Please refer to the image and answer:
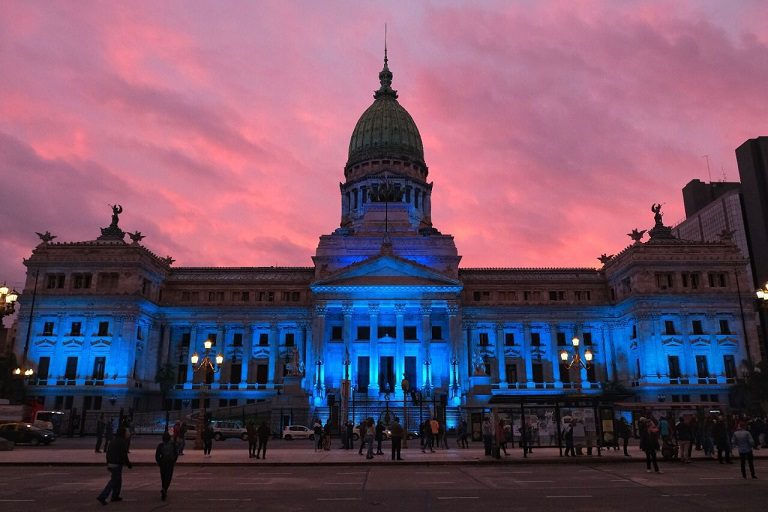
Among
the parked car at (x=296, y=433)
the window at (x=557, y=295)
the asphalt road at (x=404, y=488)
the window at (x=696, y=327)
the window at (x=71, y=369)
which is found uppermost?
the window at (x=557, y=295)

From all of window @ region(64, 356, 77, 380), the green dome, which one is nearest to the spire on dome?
the green dome

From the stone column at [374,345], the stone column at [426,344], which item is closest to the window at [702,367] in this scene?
the stone column at [426,344]

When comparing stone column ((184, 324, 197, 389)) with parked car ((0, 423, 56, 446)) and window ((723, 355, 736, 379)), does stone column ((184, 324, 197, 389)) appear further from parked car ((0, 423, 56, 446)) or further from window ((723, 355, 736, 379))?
window ((723, 355, 736, 379))

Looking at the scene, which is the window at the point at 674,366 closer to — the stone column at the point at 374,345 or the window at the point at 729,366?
the window at the point at 729,366

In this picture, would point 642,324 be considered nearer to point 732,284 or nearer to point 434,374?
point 732,284

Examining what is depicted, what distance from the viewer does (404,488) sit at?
1942 centimetres

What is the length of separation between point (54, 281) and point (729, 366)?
249ft

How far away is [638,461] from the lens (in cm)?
2783

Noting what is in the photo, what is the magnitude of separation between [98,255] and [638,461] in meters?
62.2

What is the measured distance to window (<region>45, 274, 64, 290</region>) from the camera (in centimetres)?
7012

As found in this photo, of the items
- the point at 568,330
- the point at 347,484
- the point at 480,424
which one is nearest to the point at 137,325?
the point at 480,424

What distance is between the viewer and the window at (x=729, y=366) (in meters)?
66.9

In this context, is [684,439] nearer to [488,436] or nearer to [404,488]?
[488,436]

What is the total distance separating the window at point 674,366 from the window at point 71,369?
64.2 meters
